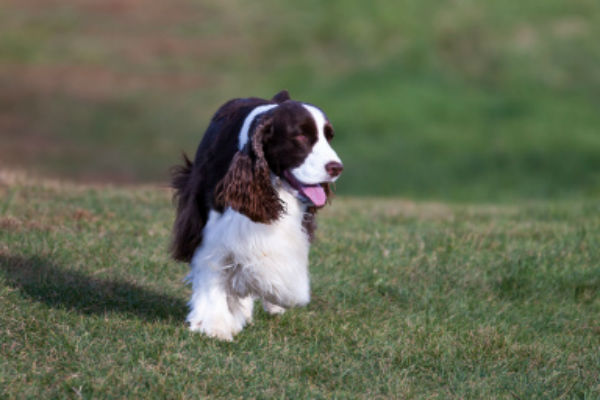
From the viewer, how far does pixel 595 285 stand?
7.90 m

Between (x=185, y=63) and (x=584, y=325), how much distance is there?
23165mm

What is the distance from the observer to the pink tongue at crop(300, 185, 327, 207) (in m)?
5.54

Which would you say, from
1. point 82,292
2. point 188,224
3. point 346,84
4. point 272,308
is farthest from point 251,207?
point 346,84

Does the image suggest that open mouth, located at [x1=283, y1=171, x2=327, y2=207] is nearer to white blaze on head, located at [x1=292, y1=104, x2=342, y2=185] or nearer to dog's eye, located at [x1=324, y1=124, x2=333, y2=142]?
white blaze on head, located at [x1=292, y1=104, x2=342, y2=185]

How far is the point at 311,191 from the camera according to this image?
555cm

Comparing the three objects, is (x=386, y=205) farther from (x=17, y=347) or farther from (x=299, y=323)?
(x=17, y=347)

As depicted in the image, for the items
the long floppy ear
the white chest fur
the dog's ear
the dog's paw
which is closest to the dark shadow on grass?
the white chest fur

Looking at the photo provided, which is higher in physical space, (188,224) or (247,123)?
(247,123)

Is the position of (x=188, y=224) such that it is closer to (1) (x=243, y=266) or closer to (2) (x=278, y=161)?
Result: (1) (x=243, y=266)

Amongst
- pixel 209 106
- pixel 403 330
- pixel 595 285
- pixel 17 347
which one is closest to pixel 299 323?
pixel 403 330

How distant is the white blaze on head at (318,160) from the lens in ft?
17.5

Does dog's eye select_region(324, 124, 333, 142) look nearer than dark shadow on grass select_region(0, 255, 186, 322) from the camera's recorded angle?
Yes

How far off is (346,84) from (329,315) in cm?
2099

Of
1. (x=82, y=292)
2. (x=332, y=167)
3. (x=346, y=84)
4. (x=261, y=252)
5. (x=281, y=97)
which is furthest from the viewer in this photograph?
(x=346, y=84)
